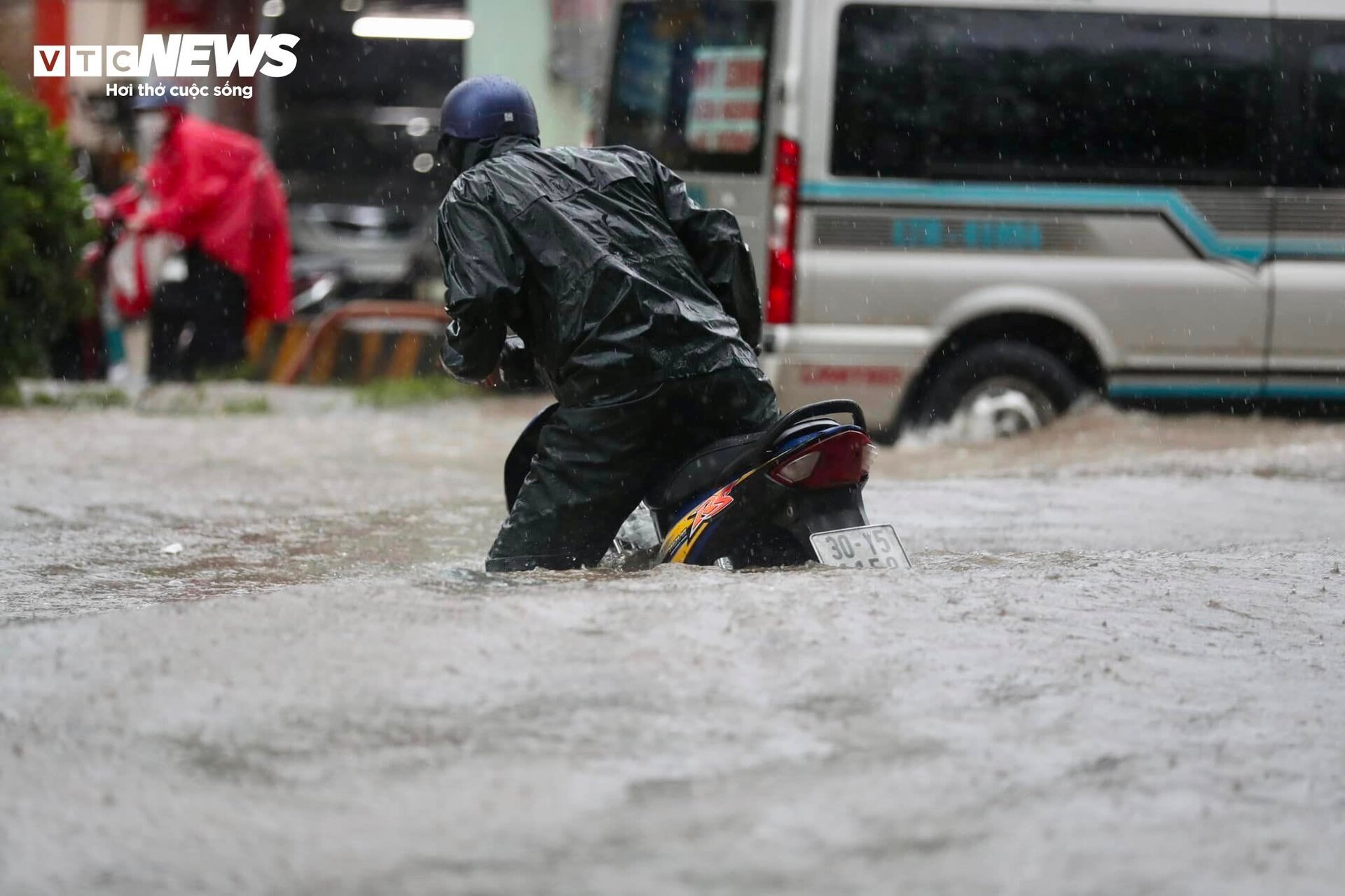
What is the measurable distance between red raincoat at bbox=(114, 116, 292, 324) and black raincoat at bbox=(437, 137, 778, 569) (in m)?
6.90

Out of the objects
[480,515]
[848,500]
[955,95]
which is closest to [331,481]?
[480,515]

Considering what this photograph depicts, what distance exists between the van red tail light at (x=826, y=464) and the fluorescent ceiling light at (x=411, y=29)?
1224 cm

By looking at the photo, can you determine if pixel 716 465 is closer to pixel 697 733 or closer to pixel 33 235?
pixel 697 733

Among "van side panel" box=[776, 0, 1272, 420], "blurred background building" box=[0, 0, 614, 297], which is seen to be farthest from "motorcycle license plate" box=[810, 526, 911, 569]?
"blurred background building" box=[0, 0, 614, 297]

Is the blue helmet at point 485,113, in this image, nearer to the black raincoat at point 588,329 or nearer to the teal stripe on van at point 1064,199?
the black raincoat at point 588,329

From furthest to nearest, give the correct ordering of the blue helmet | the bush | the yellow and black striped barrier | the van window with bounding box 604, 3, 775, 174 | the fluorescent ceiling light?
1. the fluorescent ceiling light
2. the yellow and black striped barrier
3. the bush
4. the van window with bounding box 604, 3, 775, 174
5. the blue helmet

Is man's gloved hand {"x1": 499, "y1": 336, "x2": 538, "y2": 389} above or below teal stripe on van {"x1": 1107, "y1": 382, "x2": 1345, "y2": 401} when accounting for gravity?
above

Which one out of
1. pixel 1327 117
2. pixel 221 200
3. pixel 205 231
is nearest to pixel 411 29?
pixel 221 200

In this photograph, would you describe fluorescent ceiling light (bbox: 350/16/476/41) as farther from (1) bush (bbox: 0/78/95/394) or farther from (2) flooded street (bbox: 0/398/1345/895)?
(2) flooded street (bbox: 0/398/1345/895)

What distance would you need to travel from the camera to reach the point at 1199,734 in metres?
2.98

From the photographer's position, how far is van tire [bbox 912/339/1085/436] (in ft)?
27.3

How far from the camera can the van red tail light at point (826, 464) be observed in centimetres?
399

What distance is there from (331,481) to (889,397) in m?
2.64

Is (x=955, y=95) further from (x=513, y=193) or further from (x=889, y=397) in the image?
(x=513, y=193)
